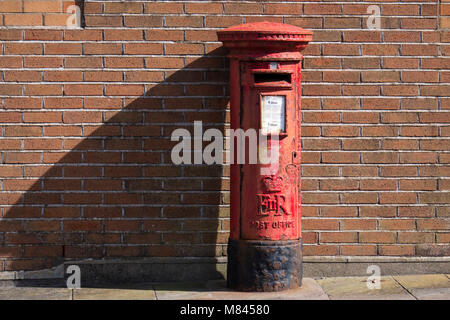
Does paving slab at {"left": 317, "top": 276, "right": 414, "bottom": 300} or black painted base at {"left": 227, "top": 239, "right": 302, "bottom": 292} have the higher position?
black painted base at {"left": 227, "top": 239, "right": 302, "bottom": 292}

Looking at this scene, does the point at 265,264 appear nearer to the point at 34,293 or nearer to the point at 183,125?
the point at 183,125

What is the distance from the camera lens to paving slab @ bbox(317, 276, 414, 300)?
6879mm

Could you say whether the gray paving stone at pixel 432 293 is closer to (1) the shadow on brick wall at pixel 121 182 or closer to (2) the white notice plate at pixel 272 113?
(2) the white notice plate at pixel 272 113

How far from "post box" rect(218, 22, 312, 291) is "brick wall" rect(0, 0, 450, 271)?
555 mm

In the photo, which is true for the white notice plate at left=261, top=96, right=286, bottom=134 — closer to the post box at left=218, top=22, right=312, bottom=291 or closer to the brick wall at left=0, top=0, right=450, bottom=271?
the post box at left=218, top=22, right=312, bottom=291

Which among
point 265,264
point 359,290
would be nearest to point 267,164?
point 265,264

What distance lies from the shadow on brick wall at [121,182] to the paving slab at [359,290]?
4.18 feet

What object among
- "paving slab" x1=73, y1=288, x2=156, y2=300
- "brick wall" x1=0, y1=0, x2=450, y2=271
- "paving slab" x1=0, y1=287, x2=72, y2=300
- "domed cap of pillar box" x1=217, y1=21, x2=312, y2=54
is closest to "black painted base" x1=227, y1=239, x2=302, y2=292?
"brick wall" x1=0, y1=0, x2=450, y2=271

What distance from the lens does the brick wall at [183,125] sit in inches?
290

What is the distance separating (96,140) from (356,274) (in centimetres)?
254

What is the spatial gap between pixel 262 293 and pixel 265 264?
0.23m

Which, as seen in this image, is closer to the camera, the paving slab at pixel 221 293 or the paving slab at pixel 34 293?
the paving slab at pixel 221 293

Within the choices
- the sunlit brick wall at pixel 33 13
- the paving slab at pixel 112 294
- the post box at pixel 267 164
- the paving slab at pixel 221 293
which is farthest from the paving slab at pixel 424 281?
the sunlit brick wall at pixel 33 13

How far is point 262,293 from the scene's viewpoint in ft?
22.6
